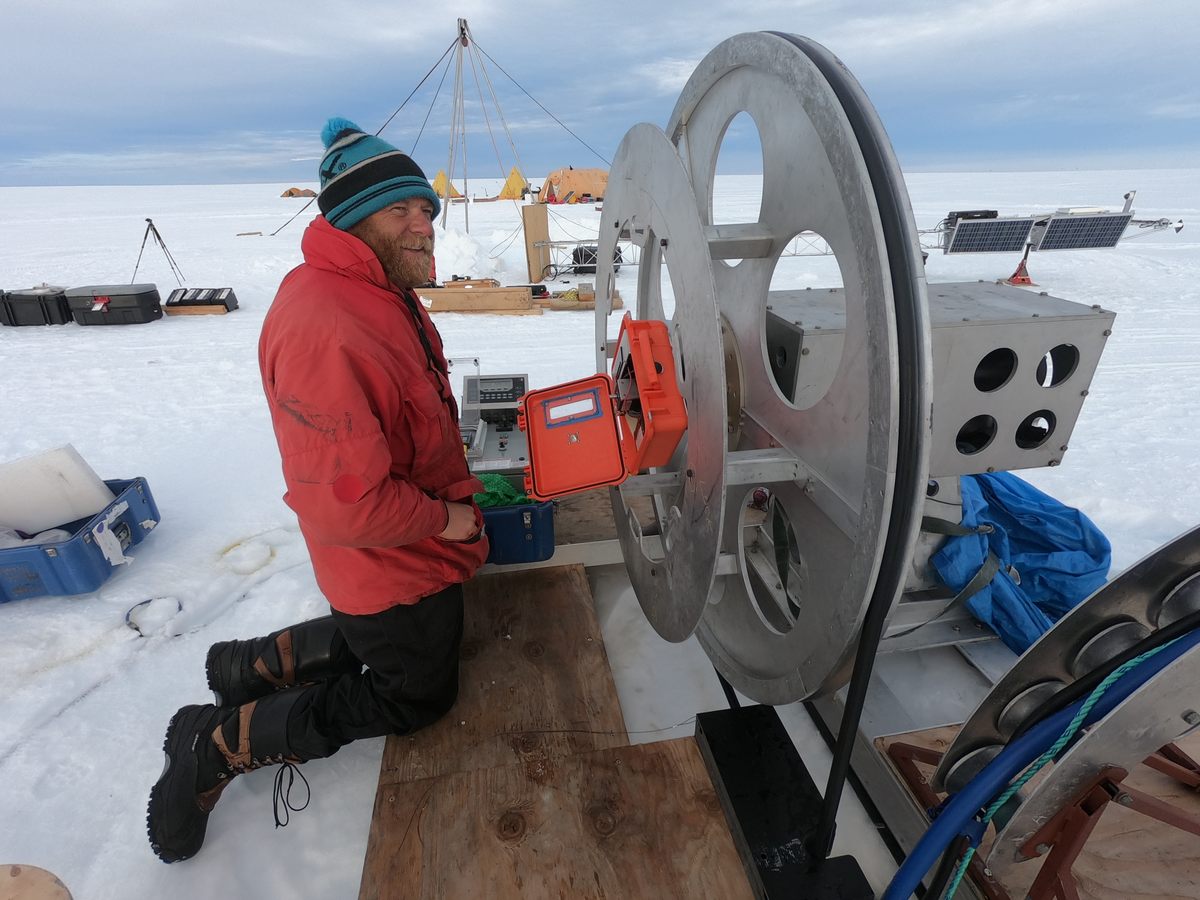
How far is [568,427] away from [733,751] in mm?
1126

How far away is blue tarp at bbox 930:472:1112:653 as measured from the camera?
2.53 m

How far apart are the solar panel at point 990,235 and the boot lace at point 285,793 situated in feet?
36.7

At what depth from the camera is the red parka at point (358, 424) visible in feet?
5.06

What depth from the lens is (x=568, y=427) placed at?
5.33ft

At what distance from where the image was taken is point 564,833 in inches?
71.6

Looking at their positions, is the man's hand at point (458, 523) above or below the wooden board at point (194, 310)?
above

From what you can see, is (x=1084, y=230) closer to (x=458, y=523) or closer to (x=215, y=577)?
(x=458, y=523)

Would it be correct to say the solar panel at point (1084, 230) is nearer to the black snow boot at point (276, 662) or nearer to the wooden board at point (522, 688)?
the wooden board at point (522, 688)

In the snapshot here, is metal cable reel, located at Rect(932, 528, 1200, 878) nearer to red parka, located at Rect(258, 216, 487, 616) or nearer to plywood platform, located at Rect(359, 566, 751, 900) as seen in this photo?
plywood platform, located at Rect(359, 566, 751, 900)

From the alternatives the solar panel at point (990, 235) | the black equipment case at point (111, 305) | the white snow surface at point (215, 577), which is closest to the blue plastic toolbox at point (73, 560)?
the white snow surface at point (215, 577)

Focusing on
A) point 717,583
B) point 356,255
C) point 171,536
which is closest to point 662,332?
point 356,255

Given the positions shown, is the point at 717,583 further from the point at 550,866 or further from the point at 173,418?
the point at 173,418

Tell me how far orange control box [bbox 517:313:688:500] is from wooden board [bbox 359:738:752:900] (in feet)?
3.27

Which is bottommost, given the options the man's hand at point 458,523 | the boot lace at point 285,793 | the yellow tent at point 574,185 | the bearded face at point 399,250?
the boot lace at point 285,793
